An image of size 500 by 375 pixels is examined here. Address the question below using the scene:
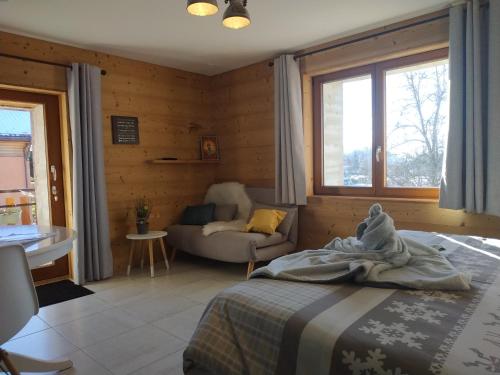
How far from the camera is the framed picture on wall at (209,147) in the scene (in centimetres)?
482

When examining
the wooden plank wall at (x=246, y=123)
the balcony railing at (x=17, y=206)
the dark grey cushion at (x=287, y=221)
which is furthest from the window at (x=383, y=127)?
the balcony railing at (x=17, y=206)

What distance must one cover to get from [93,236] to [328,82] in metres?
2.98

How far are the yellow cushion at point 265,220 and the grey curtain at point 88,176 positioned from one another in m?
1.54

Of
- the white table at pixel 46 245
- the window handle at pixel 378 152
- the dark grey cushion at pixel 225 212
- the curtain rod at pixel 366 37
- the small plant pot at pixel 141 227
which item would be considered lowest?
the small plant pot at pixel 141 227

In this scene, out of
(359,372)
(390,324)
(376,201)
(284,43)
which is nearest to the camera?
(359,372)

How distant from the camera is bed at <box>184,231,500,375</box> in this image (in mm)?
1016

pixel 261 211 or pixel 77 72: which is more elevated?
pixel 77 72

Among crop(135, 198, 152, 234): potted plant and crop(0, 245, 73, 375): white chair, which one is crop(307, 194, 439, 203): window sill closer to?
crop(135, 198, 152, 234): potted plant

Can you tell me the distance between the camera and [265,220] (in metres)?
3.74

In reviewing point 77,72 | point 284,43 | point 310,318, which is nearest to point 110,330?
point 310,318

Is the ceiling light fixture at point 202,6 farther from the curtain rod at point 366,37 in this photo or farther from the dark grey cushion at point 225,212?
the dark grey cushion at point 225,212

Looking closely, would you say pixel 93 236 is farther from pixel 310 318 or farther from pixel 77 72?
pixel 310 318

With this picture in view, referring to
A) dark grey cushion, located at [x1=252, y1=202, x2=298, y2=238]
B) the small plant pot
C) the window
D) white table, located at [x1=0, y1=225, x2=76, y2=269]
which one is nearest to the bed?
white table, located at [x1=0, y1=225, x2=76, y2=269]

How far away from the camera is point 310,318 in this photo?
4.05ft
